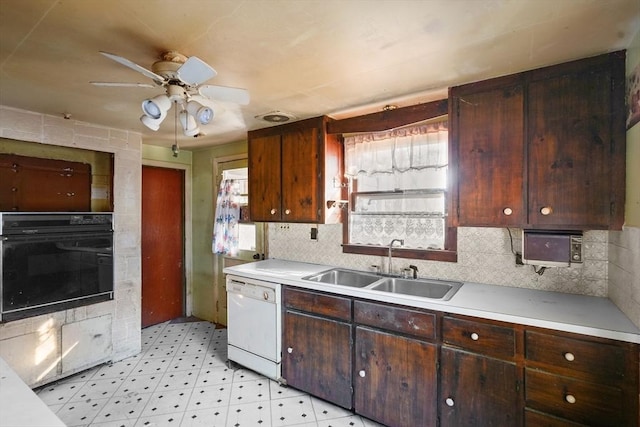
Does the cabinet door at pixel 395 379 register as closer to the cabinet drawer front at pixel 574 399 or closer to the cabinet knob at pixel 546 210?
the cabinet drawer front at pixel 574 399

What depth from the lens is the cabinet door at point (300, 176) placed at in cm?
273

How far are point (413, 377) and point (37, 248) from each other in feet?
10.2

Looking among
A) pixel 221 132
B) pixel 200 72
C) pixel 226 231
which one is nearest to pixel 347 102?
pixel 200 72

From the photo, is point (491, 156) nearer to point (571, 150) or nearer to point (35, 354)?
point (571, 150)

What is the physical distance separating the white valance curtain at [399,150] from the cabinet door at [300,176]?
14.4 inches

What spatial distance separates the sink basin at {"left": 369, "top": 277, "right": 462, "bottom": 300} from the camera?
2.32 meters

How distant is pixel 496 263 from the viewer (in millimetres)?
2227

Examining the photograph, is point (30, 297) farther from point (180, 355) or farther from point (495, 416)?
point (495, 416)

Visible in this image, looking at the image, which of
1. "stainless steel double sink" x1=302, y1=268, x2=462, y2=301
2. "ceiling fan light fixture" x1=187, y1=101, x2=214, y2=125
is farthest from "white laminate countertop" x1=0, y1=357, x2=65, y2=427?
"stainless steel double sink" x1=302, y1=268, x2=462, y2=301

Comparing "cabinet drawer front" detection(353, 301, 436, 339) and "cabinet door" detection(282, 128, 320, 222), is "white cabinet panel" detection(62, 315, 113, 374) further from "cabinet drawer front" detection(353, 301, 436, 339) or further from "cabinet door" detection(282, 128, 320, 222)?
"cabinet drawer front" detection(353, 301, 436, 339)

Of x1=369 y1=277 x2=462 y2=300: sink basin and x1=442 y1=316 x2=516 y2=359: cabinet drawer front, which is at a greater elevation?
x1=369 y1=277 x2=462 y2=300: sink basin

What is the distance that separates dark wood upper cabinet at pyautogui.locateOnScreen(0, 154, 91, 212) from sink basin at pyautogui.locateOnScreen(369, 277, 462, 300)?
2.90 m

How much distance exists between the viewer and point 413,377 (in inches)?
77.4

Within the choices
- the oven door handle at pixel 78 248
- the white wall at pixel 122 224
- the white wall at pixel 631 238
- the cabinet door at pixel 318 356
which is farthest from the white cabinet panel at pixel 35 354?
the white wall at pixel 631 238
